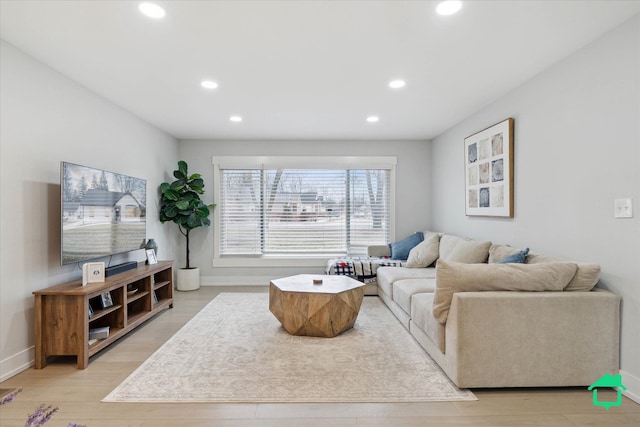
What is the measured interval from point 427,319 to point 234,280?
376cm

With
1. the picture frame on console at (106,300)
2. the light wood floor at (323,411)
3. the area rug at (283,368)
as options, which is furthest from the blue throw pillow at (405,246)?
the picture frame on console at (106,300)

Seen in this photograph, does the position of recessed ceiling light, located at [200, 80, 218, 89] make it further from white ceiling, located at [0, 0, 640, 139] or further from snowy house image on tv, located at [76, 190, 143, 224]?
snowy house image on tv, located at [76, 190, 143, 224]

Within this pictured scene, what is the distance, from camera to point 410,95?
3.76 metres

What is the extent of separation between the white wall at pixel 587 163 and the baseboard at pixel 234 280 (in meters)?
3.66

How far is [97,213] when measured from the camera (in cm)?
333

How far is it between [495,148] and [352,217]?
2.63m

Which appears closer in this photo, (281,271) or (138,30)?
(138,30)

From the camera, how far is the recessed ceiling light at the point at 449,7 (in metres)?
2.13

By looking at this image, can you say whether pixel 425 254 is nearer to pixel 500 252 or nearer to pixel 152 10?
pixel 500 252

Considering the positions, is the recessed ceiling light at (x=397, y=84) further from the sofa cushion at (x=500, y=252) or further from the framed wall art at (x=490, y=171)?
the sofa cushion at (x=500, y=252)

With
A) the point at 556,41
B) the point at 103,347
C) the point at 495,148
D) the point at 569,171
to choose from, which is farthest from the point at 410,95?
the point at 103,347

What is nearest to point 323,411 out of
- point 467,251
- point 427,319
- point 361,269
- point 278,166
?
point 427,319

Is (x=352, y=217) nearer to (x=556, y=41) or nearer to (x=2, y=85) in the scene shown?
(x=556, y=41)

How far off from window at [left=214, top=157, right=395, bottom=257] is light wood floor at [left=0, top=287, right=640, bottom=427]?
11.5 feet
